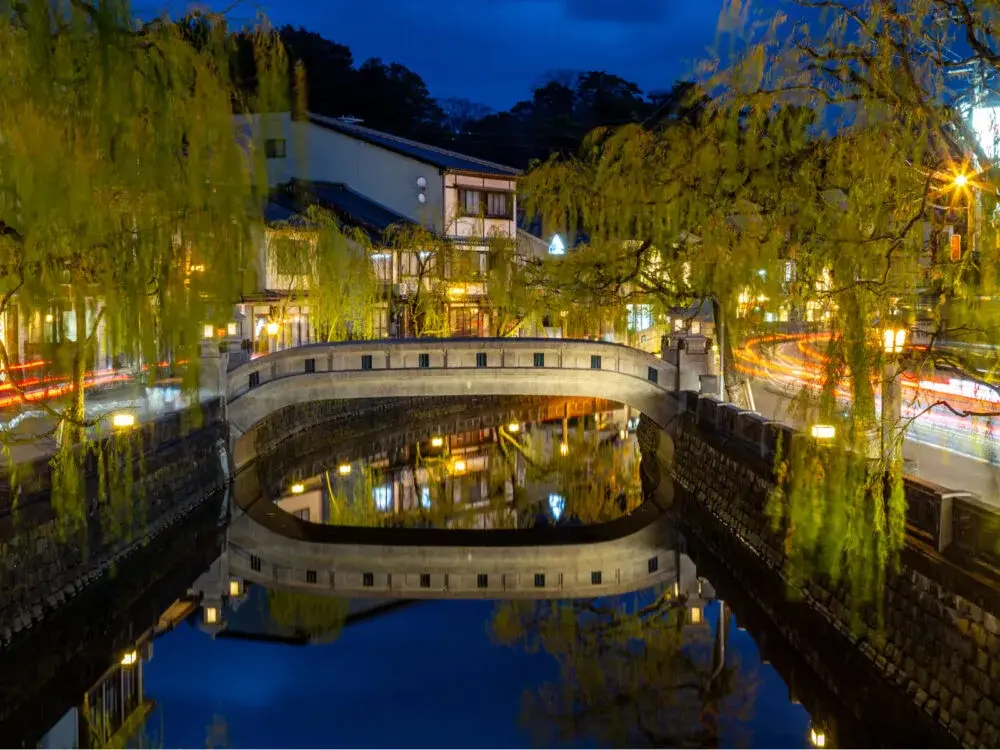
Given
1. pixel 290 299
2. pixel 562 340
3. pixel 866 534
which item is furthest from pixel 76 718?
pixel 290 299

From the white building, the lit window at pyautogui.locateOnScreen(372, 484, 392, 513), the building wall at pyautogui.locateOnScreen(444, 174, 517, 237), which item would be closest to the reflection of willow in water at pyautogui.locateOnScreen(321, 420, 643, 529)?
the lit window at pyautogui.locateOnScreen(372, 484, 392, 513)

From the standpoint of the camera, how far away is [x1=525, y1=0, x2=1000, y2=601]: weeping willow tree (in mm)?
9898

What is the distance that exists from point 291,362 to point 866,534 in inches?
616

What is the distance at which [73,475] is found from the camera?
13.5 meters

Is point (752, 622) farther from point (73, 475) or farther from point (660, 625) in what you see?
point (73, 475)

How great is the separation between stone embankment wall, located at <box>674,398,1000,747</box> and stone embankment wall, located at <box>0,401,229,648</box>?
30.0ft

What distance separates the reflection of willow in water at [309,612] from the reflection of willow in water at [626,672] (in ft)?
8.59

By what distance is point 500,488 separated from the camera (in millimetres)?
26234

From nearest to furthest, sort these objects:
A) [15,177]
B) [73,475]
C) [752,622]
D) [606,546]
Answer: [15,177], [73,475], [752,622], [606,546]

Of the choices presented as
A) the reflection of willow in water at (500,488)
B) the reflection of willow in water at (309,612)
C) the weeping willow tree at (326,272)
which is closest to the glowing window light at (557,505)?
the reflection of willow in water at (500,488)

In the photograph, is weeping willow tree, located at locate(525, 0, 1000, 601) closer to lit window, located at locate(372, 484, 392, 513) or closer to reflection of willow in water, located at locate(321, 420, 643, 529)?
reflection of willow in water, located at locate(321, 420, 643, 529)

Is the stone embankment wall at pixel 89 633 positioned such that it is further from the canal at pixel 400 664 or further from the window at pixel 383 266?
the window at pixel 383 266

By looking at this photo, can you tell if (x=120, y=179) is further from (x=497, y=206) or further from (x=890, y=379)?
(x=497, y=206)

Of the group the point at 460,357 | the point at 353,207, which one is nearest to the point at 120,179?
the point at 460,357
